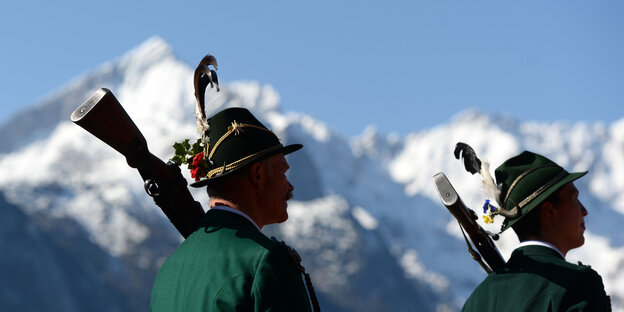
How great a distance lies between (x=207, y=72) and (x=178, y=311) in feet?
5.86

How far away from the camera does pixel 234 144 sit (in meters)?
5.68

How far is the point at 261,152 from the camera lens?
5578 millimetres

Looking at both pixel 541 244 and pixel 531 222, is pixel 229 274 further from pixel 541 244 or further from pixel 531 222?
pixel 531 222

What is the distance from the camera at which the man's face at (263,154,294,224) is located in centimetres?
548

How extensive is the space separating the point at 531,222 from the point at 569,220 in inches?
11.4

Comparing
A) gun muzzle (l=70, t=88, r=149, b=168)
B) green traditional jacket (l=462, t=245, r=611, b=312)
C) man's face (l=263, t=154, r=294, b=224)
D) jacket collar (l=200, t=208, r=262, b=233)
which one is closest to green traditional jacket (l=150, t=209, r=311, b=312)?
jacket collar (l=200, t=208, r=262, b=233)

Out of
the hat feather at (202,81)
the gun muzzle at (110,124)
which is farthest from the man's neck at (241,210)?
the hat feather at (202,81)

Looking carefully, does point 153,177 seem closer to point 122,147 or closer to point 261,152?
point 122,147

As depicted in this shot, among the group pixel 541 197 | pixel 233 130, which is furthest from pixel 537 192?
pixel 233 130

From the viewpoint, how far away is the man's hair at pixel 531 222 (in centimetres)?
695

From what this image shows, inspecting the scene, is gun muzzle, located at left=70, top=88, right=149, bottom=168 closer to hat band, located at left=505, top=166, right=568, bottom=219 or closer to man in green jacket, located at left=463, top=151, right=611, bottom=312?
man in green jacket, located at left=463, top=151, right=611, bottom=312

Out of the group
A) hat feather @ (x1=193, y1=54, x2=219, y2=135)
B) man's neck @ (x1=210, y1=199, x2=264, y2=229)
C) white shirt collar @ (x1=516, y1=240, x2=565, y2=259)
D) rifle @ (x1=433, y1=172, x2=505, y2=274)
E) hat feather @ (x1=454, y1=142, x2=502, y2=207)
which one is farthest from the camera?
hat feather @ (x1=454, y1=142, x2=502, y2=207)

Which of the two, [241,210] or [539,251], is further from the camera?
[539,251]

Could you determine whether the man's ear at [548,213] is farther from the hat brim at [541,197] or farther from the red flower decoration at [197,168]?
the red flower decoration at [197,168]
